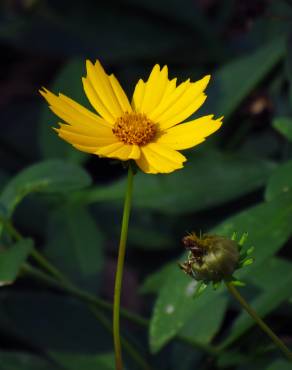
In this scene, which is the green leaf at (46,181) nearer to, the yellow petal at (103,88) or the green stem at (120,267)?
the yellow petal at (103,88)

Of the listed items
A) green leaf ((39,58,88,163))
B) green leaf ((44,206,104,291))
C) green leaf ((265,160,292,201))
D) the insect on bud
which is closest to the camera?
the insect on bud

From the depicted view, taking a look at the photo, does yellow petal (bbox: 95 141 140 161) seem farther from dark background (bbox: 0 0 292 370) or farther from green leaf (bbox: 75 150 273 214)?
green leaf (bbox: 75 150 273 214)

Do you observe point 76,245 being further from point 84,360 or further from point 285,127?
point 285,127

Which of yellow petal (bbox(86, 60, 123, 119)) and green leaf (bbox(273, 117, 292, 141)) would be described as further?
green leaf (bbox(273, 117, 292, 141))

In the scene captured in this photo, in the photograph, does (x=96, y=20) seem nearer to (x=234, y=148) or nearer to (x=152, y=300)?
(x=234, y=148)

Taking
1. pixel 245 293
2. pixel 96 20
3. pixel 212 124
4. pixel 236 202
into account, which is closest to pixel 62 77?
pixel 96 20

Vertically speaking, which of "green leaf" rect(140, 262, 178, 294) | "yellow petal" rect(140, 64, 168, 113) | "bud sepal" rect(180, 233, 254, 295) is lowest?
"bud sepal" rect(180, 233, 254, 295)

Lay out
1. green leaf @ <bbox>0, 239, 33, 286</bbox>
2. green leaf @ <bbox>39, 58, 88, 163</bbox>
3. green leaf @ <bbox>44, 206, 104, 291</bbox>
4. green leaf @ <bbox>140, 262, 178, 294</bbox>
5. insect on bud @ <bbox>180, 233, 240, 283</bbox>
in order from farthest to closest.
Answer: green leaf @ <bbox>39, 58, 88, 163</bbox>, green leaf @ <bbox>44, 206, 104, 291</bbox>, green leaf @ <bbox>140, 262, 178, 294</bbox>, green leaf @ <bbox>0, 239, 33, 286</bbox>, insect on bud @ <bbox>180, 233, 240, 283</bbox>

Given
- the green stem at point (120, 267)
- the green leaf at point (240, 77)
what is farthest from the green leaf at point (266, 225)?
the green leaf at point (240, 77)

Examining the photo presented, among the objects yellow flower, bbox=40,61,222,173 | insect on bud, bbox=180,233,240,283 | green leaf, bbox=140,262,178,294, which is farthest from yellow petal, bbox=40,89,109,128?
green leaf, bbox=140,262,178,294
